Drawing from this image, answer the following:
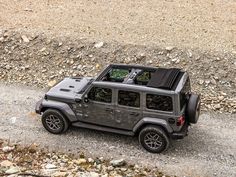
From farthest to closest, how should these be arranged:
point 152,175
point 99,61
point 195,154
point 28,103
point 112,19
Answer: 1. point 112,19
2. point 99,61
3. point 28,103
4. point 195,154
5. point 152,175

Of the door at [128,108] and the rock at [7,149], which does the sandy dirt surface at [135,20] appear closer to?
the door at [128,108]

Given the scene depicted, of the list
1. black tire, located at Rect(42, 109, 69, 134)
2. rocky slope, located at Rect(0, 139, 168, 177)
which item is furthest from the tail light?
black tire, located at Rect(42, 109, 69, 134)

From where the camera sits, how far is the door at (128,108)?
1004 cm

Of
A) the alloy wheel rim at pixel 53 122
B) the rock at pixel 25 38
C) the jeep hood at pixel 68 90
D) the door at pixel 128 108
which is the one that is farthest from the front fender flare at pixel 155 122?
the rock at pixel 25 38

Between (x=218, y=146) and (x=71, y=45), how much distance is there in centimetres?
710

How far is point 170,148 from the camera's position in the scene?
10.7m

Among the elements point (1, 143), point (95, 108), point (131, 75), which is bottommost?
point (1, 143)

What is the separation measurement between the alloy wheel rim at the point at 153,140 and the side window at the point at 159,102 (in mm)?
748

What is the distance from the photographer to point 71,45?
14.9 m

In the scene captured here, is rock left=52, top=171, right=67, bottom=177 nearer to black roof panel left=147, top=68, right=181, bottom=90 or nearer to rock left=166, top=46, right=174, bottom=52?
black roof panel left=147, top=68, right=181, bottom=90

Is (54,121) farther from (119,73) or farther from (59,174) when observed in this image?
(119,73)

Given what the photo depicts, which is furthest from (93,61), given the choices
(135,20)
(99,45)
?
(135,20)

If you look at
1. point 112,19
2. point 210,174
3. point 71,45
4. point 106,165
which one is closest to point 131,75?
point 106,165

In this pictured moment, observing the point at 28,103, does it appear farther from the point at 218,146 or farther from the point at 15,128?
the point at 218,146
